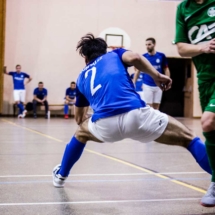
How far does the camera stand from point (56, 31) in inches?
723

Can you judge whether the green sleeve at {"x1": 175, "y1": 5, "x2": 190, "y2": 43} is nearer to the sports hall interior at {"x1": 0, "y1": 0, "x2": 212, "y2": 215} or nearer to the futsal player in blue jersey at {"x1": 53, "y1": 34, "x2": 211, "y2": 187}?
the futsal player in blue jersey at {"x1": 53, "y1": 34, "x2": 211, "y2": 187}

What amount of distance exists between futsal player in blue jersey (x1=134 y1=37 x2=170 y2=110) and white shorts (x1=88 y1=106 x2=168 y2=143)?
6.00m

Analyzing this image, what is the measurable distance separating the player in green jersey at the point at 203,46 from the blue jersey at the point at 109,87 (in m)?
0.45

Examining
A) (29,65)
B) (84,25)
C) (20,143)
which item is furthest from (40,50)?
(20,143)

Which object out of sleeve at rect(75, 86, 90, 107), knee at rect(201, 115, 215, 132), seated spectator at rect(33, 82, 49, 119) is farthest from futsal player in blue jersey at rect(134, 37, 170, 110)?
seated spectator at rect(33, 82, 49, 119)

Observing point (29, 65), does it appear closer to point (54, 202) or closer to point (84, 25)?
point (84, 25)

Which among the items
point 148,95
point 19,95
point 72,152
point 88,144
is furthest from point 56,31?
point 72,152

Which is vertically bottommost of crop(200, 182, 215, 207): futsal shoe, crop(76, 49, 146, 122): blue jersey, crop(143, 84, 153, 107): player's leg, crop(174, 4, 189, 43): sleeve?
crop(143, 84, 153, 107): player's leg

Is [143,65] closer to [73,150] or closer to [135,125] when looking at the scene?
[135,125]

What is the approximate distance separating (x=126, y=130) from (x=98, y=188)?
0.83 meters

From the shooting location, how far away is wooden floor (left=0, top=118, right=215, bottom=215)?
3.23 metres

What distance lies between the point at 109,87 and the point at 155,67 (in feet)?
20.6

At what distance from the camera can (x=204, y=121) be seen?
3.08 meters

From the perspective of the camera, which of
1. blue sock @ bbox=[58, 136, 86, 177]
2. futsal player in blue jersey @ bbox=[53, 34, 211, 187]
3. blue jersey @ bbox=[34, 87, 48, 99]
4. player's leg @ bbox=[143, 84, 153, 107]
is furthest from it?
blue jersey @ bbox=[34, 87, 48, 99]
